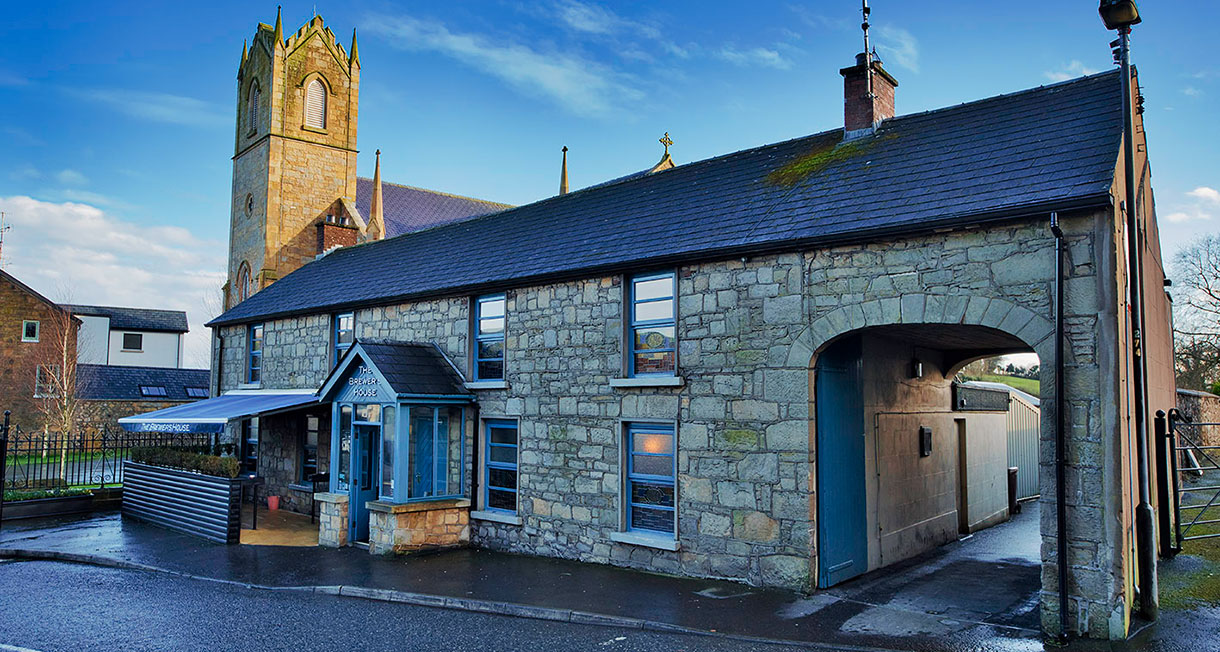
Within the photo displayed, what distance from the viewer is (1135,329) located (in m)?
8.87

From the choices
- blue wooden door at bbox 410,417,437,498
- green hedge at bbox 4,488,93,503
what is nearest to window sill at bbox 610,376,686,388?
blue wooden door at bbox 410,417,437,498

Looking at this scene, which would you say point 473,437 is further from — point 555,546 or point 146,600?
point 146,600

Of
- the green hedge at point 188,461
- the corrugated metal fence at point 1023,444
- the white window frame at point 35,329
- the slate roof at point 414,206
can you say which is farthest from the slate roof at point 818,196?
the white window frame at point 35,329

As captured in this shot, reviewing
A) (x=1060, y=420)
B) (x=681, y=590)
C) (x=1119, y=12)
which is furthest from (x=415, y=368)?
(x=1119, y=12)

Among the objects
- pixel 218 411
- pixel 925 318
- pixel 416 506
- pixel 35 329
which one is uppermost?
pixel 35 329

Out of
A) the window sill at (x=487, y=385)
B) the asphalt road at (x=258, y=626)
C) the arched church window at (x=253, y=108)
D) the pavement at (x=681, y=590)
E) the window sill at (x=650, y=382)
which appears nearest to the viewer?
the asphalt road at (x=258, y=626)

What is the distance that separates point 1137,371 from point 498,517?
29.3ft

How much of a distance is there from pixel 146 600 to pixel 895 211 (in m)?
10.2

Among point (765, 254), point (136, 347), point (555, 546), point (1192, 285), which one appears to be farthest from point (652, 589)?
point (136, 347)

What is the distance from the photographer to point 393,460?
1310cm

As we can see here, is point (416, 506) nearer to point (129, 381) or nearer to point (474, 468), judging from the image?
point (474, 468)

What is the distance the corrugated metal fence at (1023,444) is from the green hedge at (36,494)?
20.6 m

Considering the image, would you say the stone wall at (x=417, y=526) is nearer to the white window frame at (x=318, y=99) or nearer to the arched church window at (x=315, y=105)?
the white window frame at (x=318, y=99)

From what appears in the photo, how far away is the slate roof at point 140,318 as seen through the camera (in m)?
49.4
